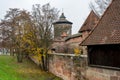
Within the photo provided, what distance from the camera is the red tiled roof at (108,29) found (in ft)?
38.8

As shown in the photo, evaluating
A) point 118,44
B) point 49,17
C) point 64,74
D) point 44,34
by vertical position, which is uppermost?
point 49,17

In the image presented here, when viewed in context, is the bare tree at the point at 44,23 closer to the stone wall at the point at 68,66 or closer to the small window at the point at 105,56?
the stone wall at the point at 68,66

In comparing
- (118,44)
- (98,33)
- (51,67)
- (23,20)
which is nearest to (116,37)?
(118,44)

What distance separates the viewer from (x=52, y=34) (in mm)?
31219

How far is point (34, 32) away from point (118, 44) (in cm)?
1967

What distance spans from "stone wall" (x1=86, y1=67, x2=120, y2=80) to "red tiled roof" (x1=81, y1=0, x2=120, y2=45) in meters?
1.40

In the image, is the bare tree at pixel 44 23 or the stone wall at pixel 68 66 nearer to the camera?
the stone wall at pixel 68 66

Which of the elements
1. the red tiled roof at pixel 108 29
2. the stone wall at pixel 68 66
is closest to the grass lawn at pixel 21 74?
the stone wall at pixel 68 66

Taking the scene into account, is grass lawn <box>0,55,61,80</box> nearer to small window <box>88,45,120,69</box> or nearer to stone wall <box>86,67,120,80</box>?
stone wall <box>86,67,120,80</box>

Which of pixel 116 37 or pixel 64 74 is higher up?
pixel 116 37

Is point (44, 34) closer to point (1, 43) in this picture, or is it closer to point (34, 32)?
point (34, 32)

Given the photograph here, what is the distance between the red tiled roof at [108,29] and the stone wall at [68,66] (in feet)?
9.93

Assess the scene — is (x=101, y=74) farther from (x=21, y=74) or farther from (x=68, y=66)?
(x=21, y=74)

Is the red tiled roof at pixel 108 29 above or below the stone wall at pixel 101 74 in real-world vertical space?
above
